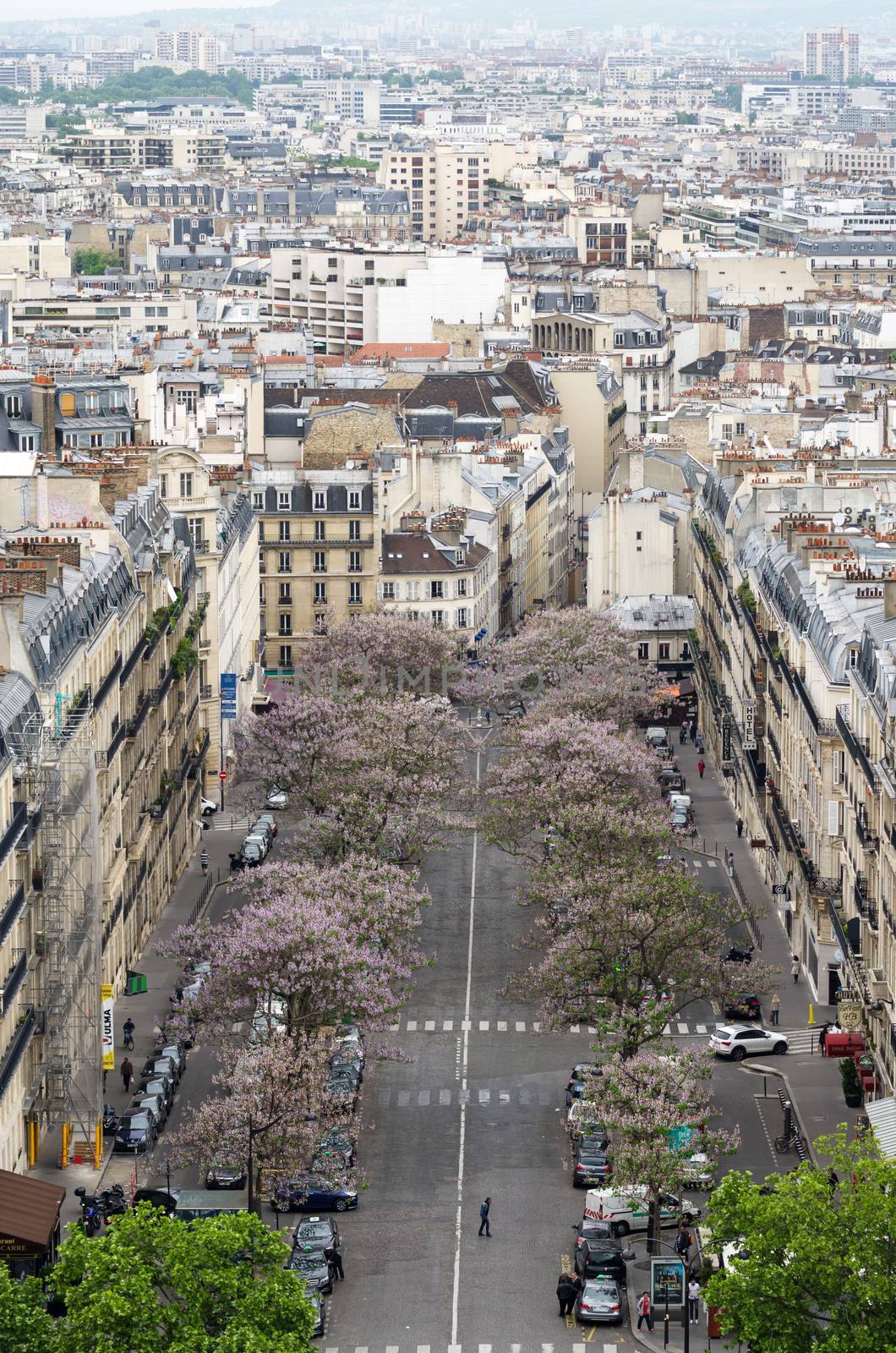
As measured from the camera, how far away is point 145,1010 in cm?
10631

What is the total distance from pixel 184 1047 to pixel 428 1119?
32.1ft

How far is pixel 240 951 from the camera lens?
305ft

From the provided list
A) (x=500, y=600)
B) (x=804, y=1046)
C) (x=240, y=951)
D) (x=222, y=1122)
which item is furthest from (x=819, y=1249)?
(x=500, y=600)

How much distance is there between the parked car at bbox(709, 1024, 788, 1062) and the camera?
102750 mm

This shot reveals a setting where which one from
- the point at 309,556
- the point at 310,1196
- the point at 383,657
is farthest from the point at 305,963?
the point at 309,556

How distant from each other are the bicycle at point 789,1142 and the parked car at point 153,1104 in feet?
57.3

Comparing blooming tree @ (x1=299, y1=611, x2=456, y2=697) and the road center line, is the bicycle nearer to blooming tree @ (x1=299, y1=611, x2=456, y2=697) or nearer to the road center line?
the road center line

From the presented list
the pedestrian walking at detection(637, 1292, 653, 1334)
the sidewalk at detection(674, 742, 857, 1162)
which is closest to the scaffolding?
the pedestrian walking at detection(637, 1292, 653, 1334)

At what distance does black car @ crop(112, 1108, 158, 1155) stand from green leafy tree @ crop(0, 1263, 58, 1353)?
2350 cm

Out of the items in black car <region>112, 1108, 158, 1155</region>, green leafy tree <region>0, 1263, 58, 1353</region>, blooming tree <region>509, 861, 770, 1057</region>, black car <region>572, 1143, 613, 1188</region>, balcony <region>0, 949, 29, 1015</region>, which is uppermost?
balcony <region>0, 949, 29, 1015</region>

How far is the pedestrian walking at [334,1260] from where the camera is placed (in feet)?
270

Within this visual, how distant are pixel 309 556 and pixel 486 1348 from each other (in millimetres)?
90591

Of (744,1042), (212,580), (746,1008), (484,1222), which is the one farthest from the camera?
(212,580)

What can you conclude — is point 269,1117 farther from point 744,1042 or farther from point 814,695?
point 814,695
